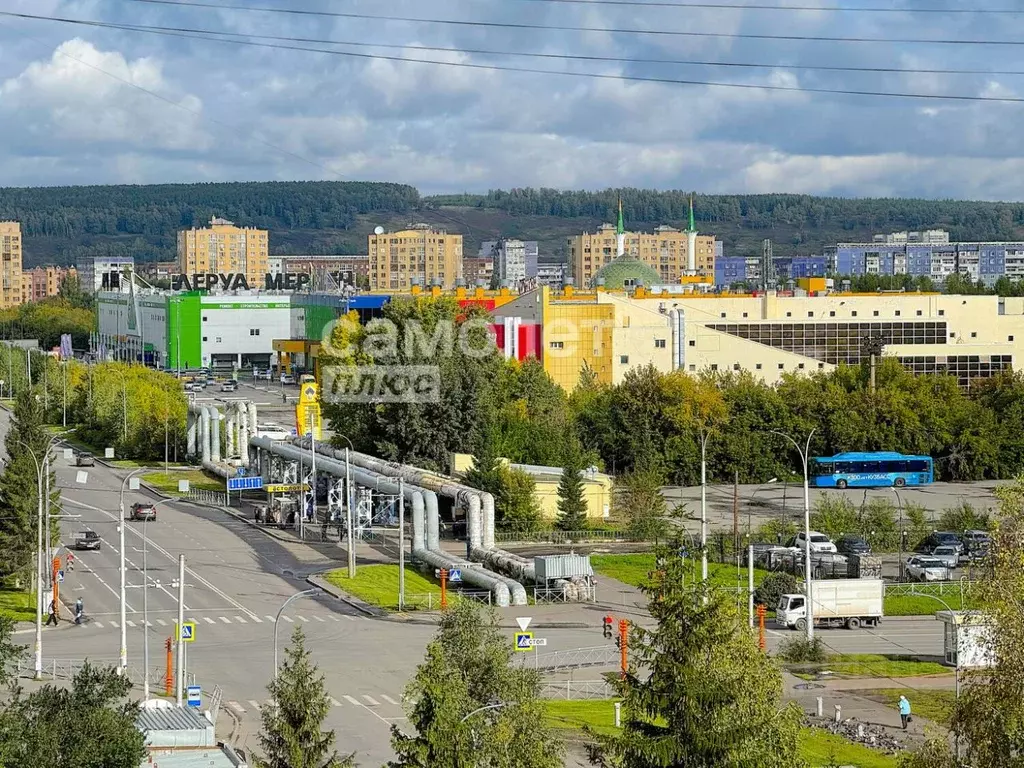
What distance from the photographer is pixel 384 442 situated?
71375 millimetres

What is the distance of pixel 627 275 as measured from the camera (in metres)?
142

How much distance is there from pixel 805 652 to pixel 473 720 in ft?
64.7

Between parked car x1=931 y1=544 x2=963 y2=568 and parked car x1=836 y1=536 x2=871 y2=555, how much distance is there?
220cm

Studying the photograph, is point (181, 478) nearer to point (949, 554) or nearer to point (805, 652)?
point (949, 554)

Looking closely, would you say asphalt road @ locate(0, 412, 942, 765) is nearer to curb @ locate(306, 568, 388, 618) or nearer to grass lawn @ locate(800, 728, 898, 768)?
curb @ locate(306, 568, 388, 618)

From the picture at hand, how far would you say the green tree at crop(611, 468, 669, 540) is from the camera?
58.4 meters

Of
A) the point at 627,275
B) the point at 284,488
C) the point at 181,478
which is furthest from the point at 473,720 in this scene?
the point at 627,275

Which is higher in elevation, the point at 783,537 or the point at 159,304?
the point at 159,304

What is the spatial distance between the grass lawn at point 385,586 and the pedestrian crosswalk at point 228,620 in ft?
6.00

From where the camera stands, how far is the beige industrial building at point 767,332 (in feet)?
302

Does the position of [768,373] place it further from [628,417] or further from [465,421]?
[465,421]

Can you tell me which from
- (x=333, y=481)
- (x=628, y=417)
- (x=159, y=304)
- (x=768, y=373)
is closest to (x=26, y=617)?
(x=333, y=481)

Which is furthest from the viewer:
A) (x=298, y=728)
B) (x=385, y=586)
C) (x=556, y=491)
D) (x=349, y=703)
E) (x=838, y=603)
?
(x=556, y=491)

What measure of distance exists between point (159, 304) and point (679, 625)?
143 m
